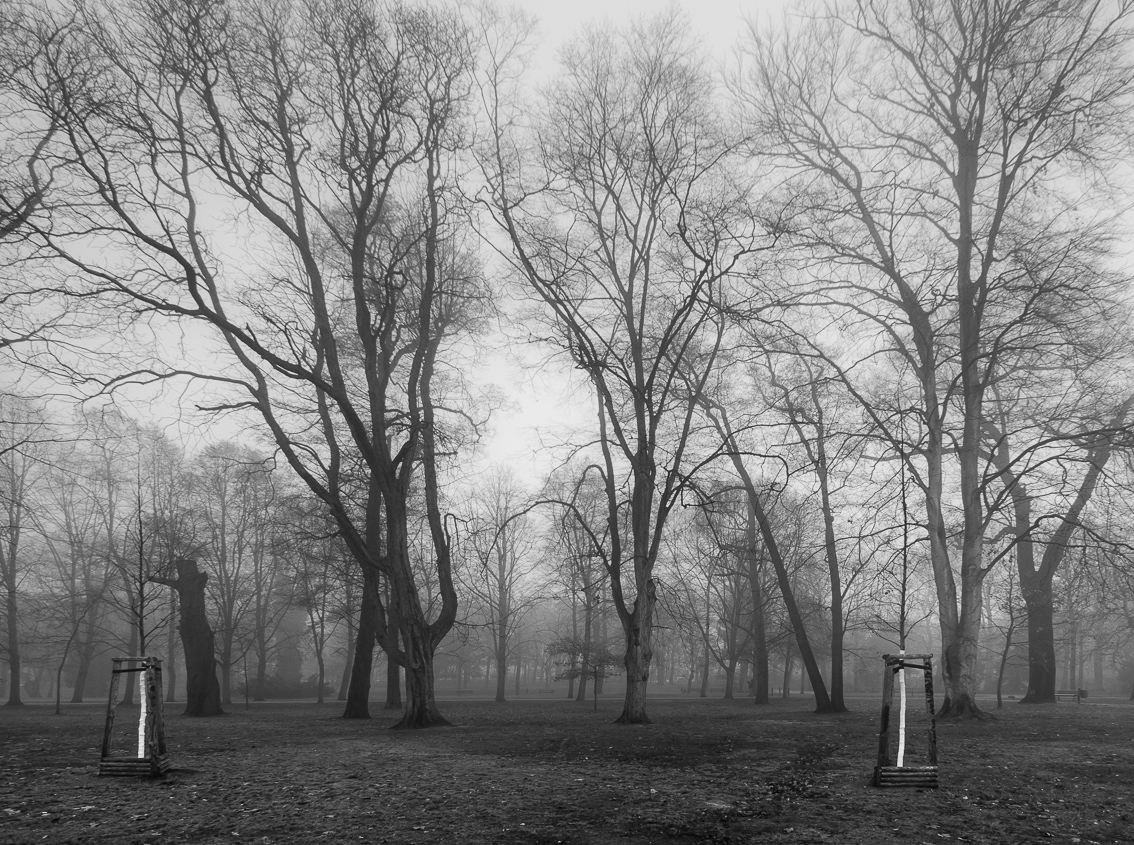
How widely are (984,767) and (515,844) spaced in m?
6.65

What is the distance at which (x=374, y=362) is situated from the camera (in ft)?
50.1

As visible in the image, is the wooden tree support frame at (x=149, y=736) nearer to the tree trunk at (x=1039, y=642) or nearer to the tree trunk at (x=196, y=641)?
the tree trunk at (x=196, y=641)

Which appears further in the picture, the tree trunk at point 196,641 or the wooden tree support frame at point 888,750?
the tree trunk at point 196,641

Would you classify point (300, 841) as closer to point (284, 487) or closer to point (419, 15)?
point (419, 15)

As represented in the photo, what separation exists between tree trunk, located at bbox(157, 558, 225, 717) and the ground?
852 centimetres

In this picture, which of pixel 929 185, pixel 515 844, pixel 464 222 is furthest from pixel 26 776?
pixel 929 185

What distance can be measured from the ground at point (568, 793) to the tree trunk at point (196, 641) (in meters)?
8.52

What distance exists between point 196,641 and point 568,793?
57.1ft

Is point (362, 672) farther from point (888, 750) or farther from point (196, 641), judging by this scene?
point (888, 750)

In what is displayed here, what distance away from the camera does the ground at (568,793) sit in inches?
221

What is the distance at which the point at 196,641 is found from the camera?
20984 millimetres

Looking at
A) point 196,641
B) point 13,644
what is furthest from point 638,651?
point 13,644

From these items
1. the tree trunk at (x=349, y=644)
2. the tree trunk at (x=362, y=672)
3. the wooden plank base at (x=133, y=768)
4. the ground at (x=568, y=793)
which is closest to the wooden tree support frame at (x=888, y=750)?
the ground at (x=568, y=793)

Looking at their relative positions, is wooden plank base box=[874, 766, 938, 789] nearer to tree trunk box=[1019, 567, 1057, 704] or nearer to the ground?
the ground
